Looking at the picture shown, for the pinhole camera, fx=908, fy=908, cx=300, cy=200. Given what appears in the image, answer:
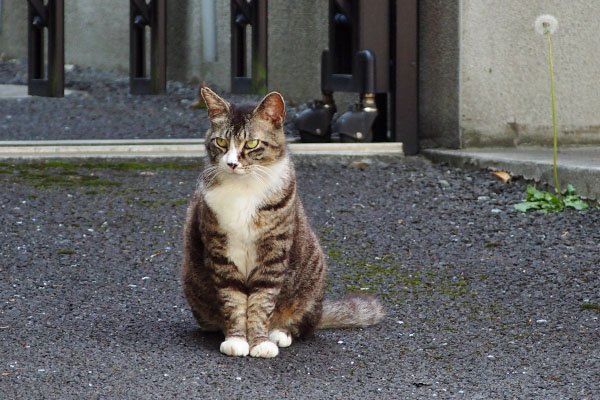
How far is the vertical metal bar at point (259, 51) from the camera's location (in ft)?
21.4

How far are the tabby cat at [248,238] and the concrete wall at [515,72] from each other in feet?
10.5

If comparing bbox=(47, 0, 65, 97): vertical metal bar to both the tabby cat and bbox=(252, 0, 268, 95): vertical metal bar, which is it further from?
the tabby cat

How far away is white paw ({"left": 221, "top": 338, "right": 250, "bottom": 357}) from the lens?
3.14 meters

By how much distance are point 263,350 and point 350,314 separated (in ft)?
1.78

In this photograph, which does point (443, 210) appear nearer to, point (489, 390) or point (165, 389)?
point (489, 390)

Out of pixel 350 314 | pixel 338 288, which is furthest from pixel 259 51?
pixel 350 314

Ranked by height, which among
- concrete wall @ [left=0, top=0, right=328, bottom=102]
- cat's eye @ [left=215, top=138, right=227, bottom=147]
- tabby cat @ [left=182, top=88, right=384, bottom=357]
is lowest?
tabby cat @ [left=182, top=88, right=384, bottom=357]

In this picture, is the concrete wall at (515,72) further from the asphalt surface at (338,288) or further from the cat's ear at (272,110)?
the cat's ear at (272,110)

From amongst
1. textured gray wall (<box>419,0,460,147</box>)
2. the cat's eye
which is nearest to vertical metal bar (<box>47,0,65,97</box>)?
textured gray wall (<box>419,0,460,147</box>)

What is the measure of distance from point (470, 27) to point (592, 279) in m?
2.63

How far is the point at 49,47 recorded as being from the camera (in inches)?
261

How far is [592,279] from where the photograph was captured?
4066mm

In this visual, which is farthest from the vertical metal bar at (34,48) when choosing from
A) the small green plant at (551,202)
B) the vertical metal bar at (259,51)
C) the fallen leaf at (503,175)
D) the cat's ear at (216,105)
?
the cat's ear at (216,105)

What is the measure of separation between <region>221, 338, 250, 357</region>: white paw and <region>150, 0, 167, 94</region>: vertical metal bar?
12.5 feet
